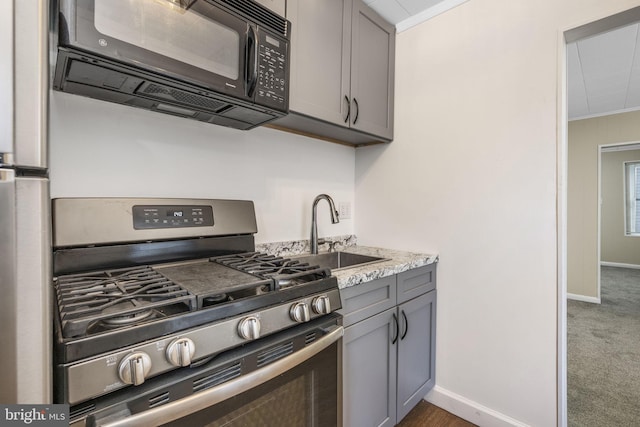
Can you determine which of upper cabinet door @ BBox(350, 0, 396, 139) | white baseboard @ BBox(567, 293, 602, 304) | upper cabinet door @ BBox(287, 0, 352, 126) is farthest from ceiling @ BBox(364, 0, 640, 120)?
white baseboard @ BBox(567, 293, 602, 304)

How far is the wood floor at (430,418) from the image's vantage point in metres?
1.62

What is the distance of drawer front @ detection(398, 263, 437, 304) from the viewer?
1521mm

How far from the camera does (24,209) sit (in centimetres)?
47

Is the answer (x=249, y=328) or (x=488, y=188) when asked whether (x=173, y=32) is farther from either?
(x=488, y=188)

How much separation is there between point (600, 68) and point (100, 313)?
382 cm

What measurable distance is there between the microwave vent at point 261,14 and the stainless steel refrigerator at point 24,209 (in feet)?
2.35

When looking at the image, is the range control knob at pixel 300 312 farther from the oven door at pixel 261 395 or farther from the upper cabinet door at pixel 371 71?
the upper cabinet door at pixel 371 71

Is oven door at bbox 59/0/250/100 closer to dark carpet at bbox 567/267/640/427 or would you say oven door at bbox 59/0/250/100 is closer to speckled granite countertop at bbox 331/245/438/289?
speckled granite countertop at bbox 331/245/438/289

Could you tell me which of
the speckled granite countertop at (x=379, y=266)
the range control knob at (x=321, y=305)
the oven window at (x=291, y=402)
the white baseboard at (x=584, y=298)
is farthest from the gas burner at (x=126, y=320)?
the white baseboard at (x=584, y=298)

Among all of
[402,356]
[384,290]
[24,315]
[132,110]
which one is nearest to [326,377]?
[384,290]

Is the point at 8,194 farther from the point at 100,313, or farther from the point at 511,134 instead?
the point at 511,134

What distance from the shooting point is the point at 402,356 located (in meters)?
1.53

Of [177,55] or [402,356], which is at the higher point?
[177,55]

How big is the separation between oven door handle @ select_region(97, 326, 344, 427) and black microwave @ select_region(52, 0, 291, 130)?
898 millimetres
